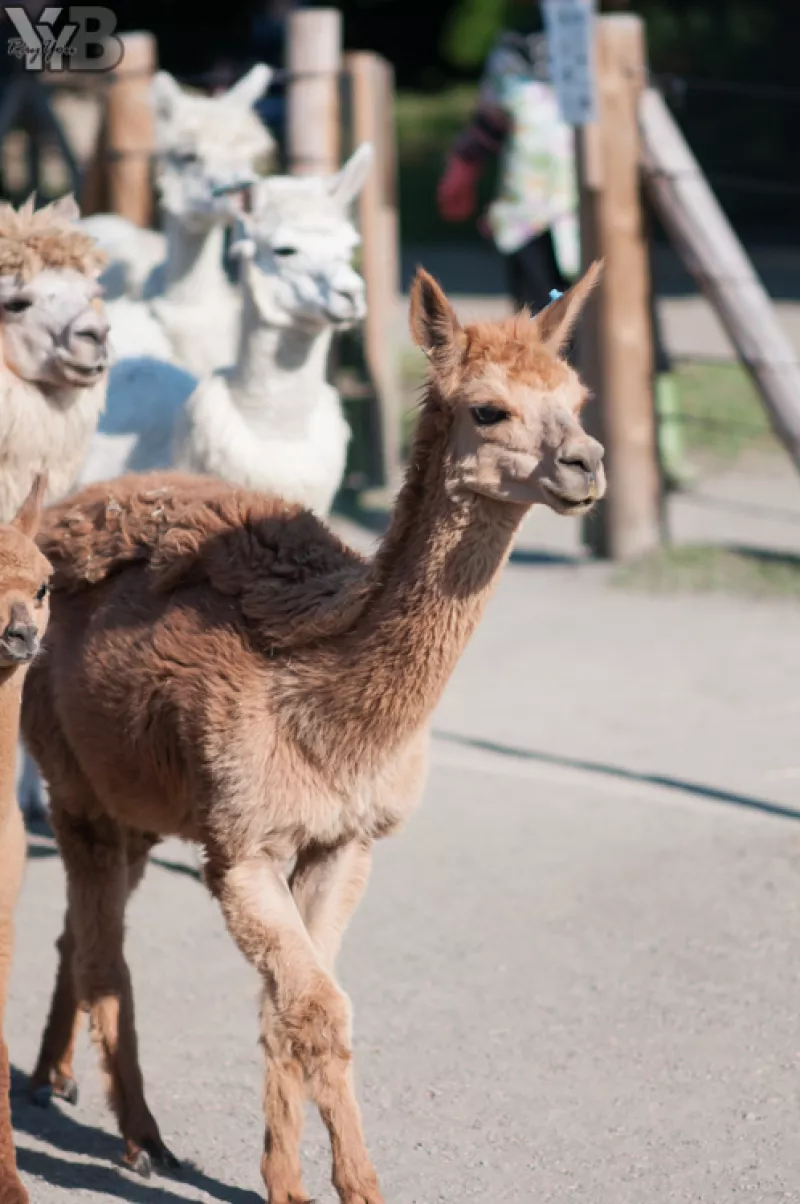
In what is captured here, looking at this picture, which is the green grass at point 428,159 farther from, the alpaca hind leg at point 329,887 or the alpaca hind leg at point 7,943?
the alpaca hind leg at point 7,943

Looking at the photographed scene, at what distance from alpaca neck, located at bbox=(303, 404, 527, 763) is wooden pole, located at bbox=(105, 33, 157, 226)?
6.55 metres

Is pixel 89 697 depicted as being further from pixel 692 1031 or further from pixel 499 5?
pixel 499 5

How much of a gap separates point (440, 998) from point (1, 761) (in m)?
1.64

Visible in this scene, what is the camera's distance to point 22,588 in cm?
344

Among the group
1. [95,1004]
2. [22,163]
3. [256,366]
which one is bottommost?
[22,163]

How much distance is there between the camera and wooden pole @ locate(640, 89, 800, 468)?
27.7 ft

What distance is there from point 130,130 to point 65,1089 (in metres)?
6.48

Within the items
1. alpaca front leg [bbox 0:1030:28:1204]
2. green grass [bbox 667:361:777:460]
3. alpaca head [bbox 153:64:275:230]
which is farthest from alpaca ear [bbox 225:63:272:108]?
alpaca front leg [bbox 0:1030:28:1204]

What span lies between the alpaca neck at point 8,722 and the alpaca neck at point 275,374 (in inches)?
103

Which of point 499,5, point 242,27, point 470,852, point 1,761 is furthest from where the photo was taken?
point 242,27

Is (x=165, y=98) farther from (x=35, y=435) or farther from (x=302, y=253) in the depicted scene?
(x=35, y=435)

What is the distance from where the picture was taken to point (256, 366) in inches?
241

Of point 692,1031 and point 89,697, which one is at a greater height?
point 89,697

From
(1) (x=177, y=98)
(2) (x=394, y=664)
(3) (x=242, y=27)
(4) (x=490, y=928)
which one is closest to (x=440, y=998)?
(4) (x=490, y=928)
